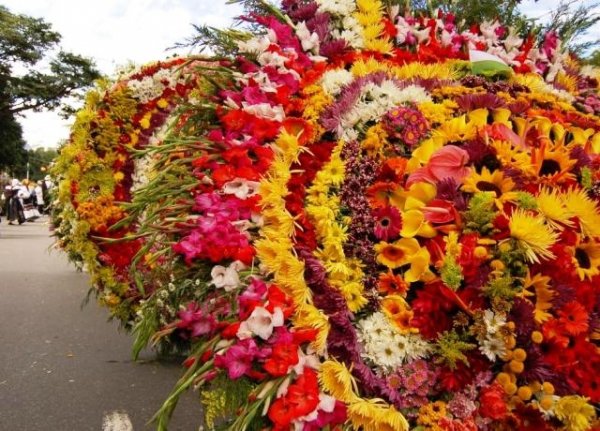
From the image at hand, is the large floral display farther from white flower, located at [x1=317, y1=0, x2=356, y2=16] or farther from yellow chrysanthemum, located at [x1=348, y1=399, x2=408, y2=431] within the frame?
white flower, located at [x1=317, y1=0, x2=356, y2=16]

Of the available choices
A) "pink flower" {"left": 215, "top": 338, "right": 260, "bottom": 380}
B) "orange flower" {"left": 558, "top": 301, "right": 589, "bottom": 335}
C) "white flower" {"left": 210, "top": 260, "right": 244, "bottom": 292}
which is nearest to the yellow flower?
"orange flower" {"left": 558, "top": 301, "right": 589, "bottom": 335}

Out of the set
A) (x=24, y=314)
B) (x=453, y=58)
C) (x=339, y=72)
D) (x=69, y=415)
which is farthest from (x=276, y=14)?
(x=24, y=314)

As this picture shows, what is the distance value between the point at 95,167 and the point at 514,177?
11.0 feet

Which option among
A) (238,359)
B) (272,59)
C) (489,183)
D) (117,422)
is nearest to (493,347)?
(489,183)

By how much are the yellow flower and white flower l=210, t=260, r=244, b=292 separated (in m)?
1.07

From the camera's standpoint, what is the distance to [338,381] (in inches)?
73.5

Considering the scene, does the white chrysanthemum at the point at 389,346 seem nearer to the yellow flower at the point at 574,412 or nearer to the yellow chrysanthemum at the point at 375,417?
the yellow chrysanthemum at the point at 375,417

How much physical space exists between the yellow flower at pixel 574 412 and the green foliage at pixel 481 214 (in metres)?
0.56

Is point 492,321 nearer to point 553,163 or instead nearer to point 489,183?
point 489,183

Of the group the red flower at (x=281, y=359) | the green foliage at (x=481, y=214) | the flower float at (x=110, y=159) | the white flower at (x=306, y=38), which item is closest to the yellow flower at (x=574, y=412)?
the green foliage at (x=481, y=214)

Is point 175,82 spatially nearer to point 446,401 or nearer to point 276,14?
point 276,14

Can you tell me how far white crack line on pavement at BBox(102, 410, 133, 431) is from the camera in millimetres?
3543

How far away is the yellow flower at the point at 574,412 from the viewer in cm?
183

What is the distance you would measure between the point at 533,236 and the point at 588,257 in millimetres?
290
